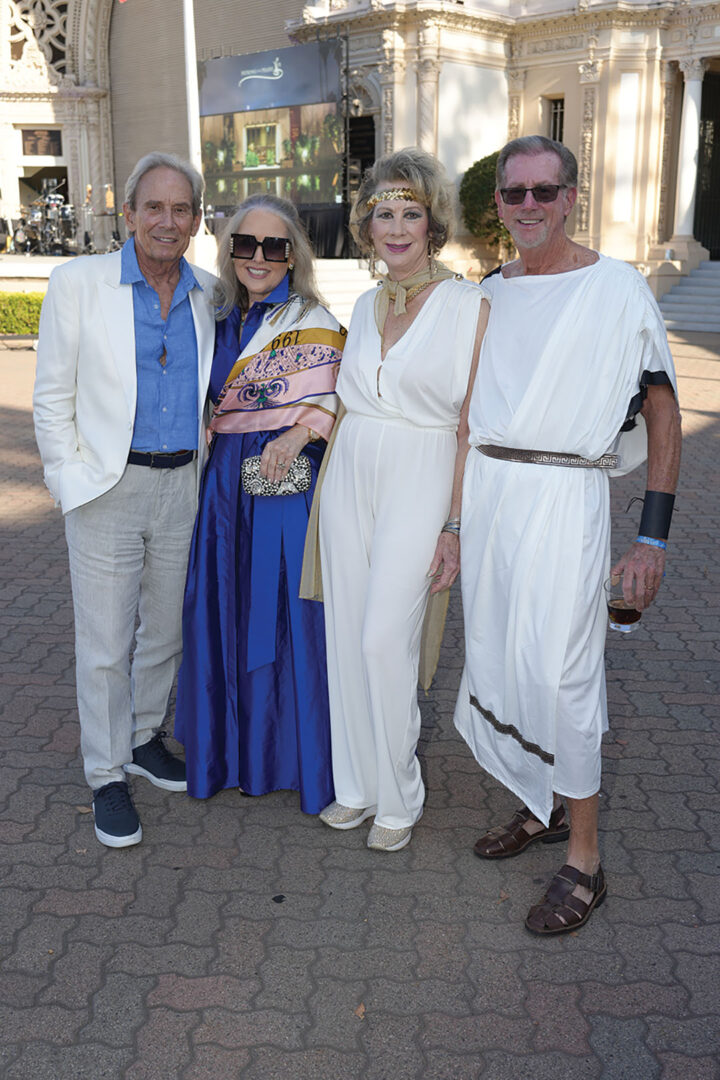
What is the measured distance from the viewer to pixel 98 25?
34.6 metres

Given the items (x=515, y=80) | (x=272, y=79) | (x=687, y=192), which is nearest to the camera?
(x=687, y=192)

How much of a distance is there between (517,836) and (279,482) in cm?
143

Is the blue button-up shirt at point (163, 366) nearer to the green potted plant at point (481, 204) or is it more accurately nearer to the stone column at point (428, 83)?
the green potted plant at point (481, 204)

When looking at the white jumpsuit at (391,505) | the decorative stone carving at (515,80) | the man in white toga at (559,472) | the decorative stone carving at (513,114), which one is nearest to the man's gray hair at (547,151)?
the man in white toga at (559,472)

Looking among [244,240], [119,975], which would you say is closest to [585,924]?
[119,975]

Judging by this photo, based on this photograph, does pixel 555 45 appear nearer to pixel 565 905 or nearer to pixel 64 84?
pixel 64 84

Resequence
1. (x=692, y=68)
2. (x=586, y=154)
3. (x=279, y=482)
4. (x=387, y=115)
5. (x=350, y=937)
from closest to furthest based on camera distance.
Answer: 1. (x=350, y=937)
2. (x=279, y=482)
3. (x=692, y=68)
4. (x=586, y=154)
5. (x=387, y=115)

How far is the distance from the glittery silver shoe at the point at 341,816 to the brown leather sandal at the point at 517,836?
424 millimetres

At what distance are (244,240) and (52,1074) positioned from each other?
249 centimetres

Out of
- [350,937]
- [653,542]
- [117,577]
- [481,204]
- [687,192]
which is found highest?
[687,192]

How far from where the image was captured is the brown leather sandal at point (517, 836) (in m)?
→ 3.43

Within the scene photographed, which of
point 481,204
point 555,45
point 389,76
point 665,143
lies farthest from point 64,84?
point 665,143

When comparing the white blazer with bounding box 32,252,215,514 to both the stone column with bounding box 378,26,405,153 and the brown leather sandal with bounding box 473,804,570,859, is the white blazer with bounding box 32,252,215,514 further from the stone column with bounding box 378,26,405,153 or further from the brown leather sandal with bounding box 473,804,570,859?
the stone column with bounding box 378,26,405,153

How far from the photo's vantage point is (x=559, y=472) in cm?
293
